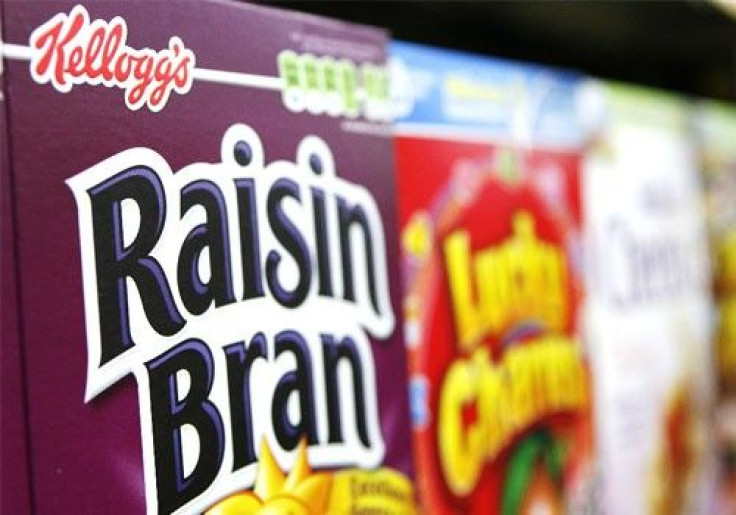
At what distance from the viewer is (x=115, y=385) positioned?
Result: 646 mm

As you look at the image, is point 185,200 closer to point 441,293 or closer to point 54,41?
point 54,41

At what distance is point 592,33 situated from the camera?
1.47m

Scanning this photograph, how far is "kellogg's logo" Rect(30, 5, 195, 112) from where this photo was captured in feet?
2.06

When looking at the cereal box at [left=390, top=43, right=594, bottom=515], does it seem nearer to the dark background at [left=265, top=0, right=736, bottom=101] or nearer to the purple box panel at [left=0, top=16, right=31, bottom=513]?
the dark background at [left=265, top=0, right=736, bottom=101]

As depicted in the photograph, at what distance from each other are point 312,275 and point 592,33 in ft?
2.70

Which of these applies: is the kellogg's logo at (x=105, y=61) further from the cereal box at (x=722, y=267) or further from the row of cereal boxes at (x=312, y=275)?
the cereal box at (x=722, y=267)

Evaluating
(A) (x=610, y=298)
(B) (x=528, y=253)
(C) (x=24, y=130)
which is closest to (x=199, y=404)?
(C) (x=24, y=130)

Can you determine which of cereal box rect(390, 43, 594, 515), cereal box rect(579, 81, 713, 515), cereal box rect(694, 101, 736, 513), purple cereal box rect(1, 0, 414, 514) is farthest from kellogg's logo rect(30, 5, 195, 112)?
cereal box rect(694, 101, 736, 513)

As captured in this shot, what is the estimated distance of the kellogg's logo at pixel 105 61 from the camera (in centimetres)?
63

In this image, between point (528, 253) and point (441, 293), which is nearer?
point (441, 293)

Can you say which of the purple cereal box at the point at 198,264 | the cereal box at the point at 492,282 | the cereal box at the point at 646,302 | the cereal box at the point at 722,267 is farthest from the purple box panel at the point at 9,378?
the cereal box at the point at 722,267

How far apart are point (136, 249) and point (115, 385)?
0.09 m

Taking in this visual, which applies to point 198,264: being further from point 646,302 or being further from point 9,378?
point 646,302

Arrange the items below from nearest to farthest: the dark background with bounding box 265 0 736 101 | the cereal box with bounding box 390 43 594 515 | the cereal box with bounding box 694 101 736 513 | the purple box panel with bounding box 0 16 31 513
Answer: the purple box panel with bounding box 0 16 31 513
the cereal box with bounding box 390 43 594 515
the dark background with bounding box 265 0 736 101
the cereal box with bounding box 694 101 736 513
